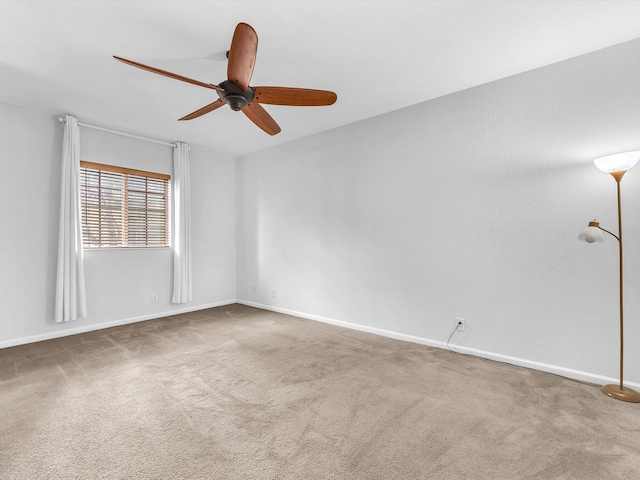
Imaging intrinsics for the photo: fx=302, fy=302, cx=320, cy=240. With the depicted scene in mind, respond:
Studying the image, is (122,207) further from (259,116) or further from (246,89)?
(246,89)

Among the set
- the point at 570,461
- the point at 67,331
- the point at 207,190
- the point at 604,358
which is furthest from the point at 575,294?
the point at 67,331

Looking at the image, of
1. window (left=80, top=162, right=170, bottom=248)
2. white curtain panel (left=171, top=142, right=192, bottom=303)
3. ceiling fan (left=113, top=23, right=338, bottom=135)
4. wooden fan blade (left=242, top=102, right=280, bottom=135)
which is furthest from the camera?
white curtain panel (left=171, top=142, right=192, bottom=303)

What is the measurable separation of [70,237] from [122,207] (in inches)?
31.3

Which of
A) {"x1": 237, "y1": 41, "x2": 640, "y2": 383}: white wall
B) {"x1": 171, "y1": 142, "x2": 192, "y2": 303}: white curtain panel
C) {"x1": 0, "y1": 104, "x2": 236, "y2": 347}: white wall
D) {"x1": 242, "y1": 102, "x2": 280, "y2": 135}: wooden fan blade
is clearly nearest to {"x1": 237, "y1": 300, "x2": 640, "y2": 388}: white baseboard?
{"x1": 237, "y1": 41, "x2": 640, "y2": 383}: white wall

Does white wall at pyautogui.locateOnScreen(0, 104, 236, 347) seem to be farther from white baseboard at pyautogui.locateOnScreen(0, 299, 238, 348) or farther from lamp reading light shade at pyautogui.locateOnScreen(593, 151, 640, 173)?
lamp reading light shade at pyautogui.locateOnScreen(593, 151, 640, 173)

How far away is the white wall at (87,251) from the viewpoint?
132 inches

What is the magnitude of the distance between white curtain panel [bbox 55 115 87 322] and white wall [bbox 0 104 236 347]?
16cm

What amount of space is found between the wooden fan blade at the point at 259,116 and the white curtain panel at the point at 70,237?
8.40ft

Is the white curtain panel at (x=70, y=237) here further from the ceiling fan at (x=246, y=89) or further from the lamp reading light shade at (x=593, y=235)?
the lamp reading light shade at (x=593, y=235)

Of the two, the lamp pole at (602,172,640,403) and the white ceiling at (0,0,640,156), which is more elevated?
the white ceiling at (0,0,640,156)

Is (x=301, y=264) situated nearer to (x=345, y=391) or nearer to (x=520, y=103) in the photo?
(x=345, y=391)

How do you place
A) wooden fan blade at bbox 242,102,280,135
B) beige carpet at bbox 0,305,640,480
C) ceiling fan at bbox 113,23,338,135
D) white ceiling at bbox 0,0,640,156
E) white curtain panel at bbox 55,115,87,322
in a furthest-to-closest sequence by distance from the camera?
white curtain panel at bbox 55,115,87,322, wooden fan blade at bbox 242,102,280,135, white ceiling at bbox 0,0,640,156, ceiling fan at bbox 113,23,338,135, beige carpet at bbox 0,305,640,480

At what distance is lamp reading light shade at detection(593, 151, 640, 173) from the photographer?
207 centimetres

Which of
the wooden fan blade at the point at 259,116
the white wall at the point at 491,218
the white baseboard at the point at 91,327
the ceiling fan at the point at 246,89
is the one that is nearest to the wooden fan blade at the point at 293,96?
the ceiling fan at the point at 246,89
